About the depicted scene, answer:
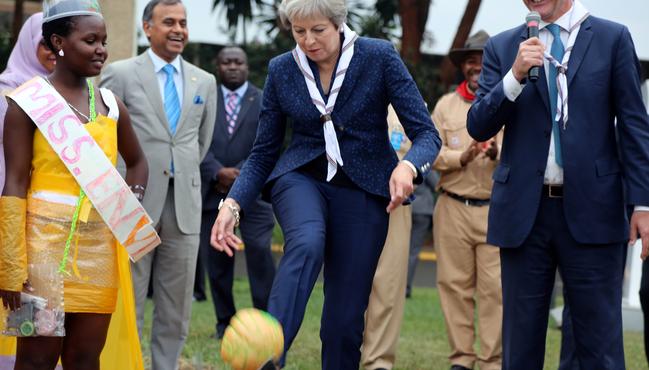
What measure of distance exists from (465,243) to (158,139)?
240 centimetres

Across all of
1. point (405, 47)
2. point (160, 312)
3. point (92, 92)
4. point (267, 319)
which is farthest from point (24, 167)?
point (405, 47)

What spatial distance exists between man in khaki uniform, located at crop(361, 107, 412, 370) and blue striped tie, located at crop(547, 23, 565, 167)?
9.25 ft

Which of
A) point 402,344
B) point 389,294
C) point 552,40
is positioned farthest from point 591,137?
point 402,344

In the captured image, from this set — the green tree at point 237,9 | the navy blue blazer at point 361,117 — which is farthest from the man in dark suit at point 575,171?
the green tree at point 237,9

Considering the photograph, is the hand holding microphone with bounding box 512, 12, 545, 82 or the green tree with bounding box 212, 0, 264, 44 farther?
the green tree with bounding box 212, 0, 264, 44

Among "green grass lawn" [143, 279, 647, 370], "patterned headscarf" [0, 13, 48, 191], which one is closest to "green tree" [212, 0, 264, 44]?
"green grass lawn" [143, 279, 647, 370]

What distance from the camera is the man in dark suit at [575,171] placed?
5.14 metres

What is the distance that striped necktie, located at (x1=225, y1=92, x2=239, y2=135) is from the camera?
991 centimetres

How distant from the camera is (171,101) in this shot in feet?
24.4

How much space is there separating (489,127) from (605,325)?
1.04m

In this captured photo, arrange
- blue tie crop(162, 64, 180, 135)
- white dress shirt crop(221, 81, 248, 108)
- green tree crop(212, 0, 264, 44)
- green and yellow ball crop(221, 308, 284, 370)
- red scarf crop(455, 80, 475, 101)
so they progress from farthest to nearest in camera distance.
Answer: green tree crop(212, 0, 264, 44) → white dress shirt crop(221, 81, 248, 108) → red scarf crop(455, 80, 475, 101) → blue tie crop(162, 64, 180, 135) → green and yellow ball crop(221, 308, 284, 370)

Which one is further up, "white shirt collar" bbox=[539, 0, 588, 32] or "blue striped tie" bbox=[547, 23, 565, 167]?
"white shirt collar" bbox=[539, 0, 588, 32]

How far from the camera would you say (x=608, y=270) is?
17.1 ft

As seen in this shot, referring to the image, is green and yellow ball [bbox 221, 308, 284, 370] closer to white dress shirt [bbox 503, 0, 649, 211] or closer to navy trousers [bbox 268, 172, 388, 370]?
navy trousers [bbox 268, 172, 388, 370]
